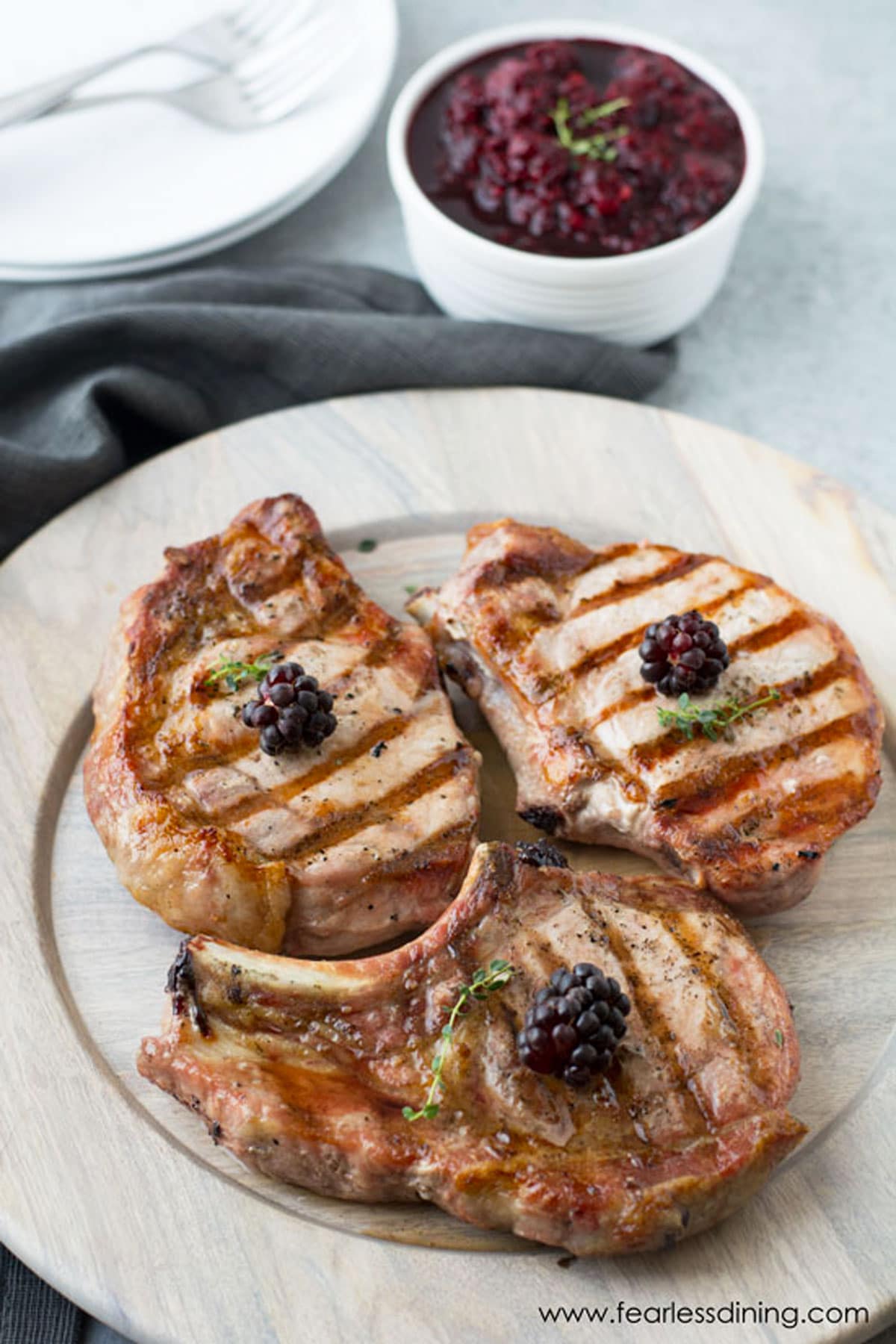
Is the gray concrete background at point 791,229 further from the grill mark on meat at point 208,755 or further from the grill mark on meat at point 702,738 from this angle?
the grill mark on meat at point 208,755

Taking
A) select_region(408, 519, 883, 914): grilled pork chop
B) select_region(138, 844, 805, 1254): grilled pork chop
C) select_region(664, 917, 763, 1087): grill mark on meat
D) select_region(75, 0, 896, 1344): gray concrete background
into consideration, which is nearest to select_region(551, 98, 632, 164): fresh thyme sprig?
select_region(75, 0, 896, 1344): gray concrete background

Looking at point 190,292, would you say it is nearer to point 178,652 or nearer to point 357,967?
point 178,652

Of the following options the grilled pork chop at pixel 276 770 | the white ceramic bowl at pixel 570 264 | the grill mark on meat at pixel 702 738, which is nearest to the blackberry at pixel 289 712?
the grilled pork chop at pixel 276 770

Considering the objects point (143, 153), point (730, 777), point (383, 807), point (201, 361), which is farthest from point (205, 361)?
point (730, 777)

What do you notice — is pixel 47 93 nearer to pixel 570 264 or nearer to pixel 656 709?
pixel 570 264

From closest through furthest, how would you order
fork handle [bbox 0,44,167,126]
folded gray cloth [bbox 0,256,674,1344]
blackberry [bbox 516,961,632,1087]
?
blackberry [bbox 516,961,632,1087], folded gray cloth [bbox 0,256,674,1344], fork handle [bbox 0,44,167,126]

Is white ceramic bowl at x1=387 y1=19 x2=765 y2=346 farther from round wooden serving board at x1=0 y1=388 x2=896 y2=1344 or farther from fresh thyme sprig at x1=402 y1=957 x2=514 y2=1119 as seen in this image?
fresh thyme sprig at x1=402 y1=957 x2=514 y2=1119

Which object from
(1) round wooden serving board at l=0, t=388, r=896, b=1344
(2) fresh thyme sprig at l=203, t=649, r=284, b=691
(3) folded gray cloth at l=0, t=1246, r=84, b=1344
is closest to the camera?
(1) round wooden serving board at l=0, t=388, r=896, b=1344
